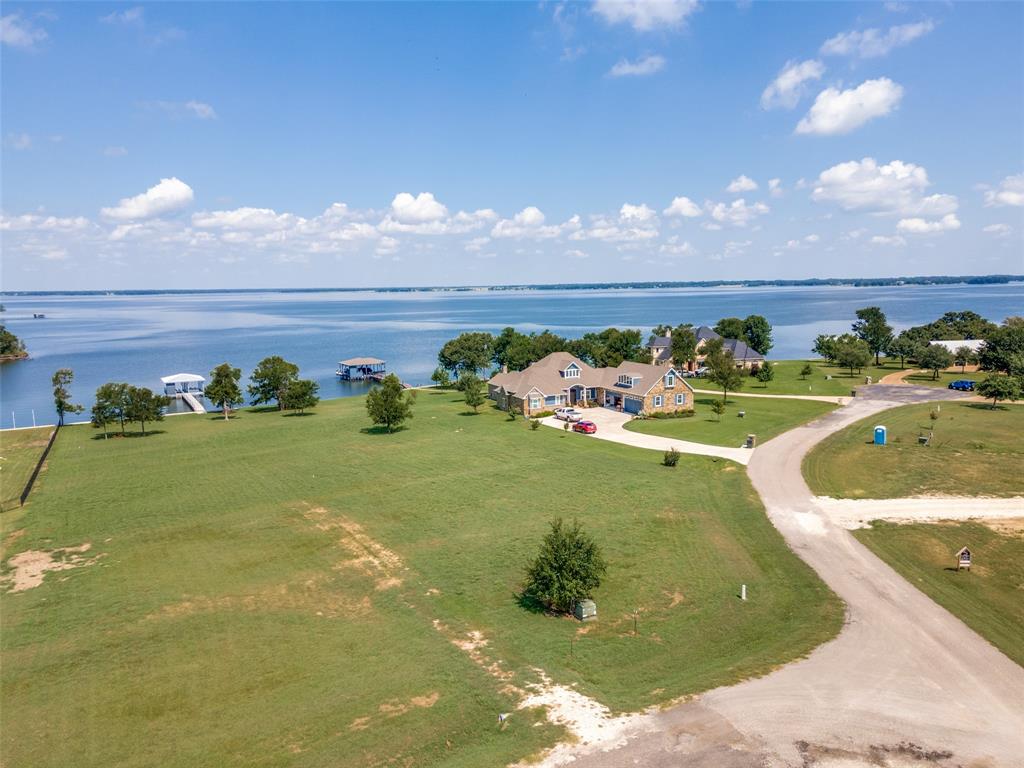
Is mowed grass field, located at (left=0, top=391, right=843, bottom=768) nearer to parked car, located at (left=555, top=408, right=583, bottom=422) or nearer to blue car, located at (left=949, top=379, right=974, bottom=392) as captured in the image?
parked car, located at (left=555, top=408, right=583, bottom=422)

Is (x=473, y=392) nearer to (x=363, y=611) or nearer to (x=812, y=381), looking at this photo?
(x=363, y=611)

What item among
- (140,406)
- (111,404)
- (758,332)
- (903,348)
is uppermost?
(758,332)

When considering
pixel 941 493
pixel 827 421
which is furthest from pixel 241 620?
pixel 827 421

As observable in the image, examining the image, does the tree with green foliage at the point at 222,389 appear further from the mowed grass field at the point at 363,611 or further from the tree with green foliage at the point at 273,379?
the mowed grass field at the point at 363,611

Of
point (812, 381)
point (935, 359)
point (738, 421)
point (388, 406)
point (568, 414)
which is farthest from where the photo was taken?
point (812, 381)

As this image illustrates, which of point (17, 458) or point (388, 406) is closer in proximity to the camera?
point (17, 458)

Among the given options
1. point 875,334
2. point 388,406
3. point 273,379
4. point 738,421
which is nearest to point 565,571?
point 388,406

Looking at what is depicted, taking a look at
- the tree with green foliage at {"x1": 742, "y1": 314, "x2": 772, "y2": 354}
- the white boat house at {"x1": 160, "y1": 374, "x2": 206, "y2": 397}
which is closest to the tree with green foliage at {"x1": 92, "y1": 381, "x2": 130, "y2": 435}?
the white boat house at {"x1": 160, "y1": 374, "x2": 206, "y2": 397}
